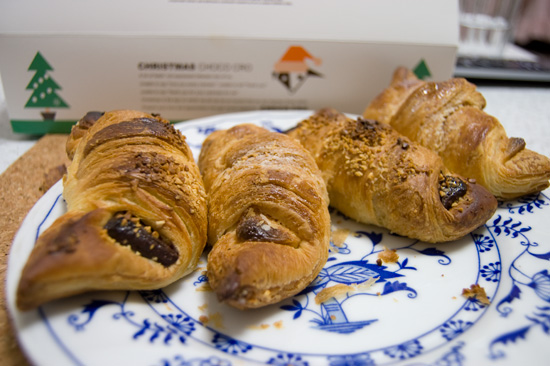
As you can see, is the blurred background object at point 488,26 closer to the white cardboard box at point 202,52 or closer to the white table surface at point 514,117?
the white table surface at point 514,117

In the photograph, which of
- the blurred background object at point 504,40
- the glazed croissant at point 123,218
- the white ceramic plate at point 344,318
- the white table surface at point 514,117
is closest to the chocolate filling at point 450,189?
the white ceramic plate at point 344,318

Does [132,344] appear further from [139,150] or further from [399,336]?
[399,336]

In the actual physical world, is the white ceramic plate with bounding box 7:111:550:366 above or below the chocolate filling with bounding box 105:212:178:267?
below

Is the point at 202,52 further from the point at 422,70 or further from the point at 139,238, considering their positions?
the point at 139,238

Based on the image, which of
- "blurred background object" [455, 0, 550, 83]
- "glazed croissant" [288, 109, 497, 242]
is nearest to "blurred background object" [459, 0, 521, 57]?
"blurred background object" [455, 0, 550, 83]

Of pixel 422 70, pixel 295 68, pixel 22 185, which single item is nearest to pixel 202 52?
pixel 295 68

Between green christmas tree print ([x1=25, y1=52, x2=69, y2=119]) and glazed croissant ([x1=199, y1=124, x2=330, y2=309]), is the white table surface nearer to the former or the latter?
green christmas tree print ([x1=25, y1=52, x2=69, y2=119])
